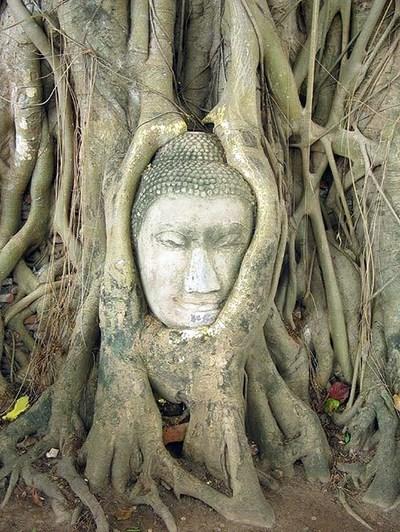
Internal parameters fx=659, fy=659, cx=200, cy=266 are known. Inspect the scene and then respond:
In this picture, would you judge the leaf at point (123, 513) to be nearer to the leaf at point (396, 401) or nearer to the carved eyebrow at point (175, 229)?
the carved eyebrow at point (175, 229)

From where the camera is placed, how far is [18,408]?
3.36m

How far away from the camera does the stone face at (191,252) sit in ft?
9.37

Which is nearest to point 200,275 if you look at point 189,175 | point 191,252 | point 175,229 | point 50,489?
point 191,252

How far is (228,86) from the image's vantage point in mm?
3152

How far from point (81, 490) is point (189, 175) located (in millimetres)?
1394

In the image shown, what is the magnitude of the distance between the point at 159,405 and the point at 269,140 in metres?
1.46

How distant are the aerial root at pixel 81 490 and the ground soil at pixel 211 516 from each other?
6cm

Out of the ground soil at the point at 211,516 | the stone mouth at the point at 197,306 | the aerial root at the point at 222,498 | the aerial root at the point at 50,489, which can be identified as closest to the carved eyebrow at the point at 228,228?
the stone mouth at the point at 197,306

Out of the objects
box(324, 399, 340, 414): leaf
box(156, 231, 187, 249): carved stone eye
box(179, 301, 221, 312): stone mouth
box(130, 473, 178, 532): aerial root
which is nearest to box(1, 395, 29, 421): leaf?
box(130, 473, 178, 532): aerial root

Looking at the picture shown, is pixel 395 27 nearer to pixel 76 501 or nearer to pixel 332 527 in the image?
pixel 332 527

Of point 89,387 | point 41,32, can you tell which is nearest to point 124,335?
point 89,387

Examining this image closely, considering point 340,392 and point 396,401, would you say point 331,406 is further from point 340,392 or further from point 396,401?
point 396,401

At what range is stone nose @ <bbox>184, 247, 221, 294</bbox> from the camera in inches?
112

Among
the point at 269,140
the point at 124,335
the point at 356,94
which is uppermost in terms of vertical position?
the point at 356,94
